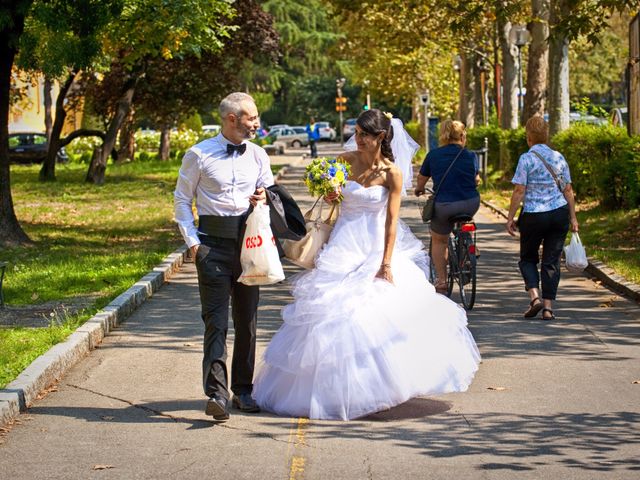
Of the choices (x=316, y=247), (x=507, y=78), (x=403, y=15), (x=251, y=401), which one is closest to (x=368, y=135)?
(x=316, y=247)

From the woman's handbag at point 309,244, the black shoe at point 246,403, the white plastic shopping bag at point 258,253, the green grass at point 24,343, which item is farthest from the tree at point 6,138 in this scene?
the white plastic shopping bag at point 258,253

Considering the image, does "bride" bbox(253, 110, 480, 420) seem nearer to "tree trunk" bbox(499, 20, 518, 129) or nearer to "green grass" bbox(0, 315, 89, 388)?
"green grass" bbox(0, 315, 89, 388)

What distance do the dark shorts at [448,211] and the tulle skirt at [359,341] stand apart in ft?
13.2

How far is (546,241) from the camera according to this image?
37.7 feet

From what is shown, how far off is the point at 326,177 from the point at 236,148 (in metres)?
0.75

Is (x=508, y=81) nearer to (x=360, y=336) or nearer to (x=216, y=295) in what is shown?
(x=360, y=336)

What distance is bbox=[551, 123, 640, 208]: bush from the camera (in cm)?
1959

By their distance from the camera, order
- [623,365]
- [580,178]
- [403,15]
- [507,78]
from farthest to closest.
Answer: [403,15] < [507,78] < [580,178] < [623,365]

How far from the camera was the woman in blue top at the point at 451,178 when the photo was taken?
1198 cm

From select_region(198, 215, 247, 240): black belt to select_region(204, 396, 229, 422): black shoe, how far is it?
38.8 inches

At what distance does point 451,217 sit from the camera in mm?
12133

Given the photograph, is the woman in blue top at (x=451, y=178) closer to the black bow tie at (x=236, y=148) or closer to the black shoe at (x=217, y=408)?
the black bow tie at (x=236, y=148)

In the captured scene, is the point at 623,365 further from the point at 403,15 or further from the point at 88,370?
the point at 403,15

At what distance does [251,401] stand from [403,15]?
3422 centimetres
